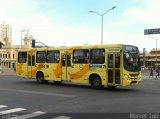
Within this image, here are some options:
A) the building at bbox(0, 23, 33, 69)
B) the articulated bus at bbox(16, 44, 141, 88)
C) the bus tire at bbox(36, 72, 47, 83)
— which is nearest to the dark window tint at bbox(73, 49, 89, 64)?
the articulated bus at bbox(16, 44, 141, 88)

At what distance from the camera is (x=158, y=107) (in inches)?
572

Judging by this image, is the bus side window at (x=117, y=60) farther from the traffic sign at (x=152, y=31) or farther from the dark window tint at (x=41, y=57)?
the traffic sign at (x=152, y=31)

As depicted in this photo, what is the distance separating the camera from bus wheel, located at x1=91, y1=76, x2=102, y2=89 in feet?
78.6

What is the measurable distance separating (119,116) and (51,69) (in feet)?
52.3

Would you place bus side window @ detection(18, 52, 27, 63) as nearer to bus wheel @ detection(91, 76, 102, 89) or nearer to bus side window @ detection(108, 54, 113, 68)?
bus wheel @ detection(91, 76, 102, 89)

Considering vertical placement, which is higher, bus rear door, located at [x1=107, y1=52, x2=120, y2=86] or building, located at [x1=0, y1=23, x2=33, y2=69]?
building, located at [x1=0, y1=23, x2=33, y2=69]

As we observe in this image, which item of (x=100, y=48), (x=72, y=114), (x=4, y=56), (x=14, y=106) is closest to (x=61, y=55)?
(x=100, y=48)

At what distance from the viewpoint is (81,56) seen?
25.3 m

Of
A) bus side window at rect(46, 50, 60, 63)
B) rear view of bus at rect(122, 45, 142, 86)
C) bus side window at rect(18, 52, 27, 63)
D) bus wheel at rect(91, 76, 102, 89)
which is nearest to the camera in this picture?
rear view of bus at rect(122, 45, 142, 86)

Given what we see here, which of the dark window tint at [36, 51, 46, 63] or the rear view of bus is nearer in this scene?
the rear view of bus

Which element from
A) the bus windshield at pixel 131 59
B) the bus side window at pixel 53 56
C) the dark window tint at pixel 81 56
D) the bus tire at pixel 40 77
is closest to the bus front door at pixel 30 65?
the bus tire at pixel 40 77

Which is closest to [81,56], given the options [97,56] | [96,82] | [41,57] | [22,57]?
[97,56]

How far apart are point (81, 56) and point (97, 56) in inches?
60.3


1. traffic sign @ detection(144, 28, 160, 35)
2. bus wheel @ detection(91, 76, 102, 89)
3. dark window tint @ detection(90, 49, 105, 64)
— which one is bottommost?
bus wheel @ detection(91, 76, 102, 89)
